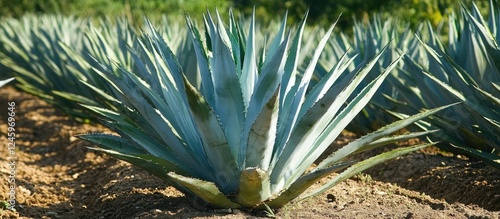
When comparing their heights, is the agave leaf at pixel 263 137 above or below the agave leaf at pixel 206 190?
above

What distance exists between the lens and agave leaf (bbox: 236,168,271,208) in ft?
10.8

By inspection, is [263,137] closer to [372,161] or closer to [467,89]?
[372,161]

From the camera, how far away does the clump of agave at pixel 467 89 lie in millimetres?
4203

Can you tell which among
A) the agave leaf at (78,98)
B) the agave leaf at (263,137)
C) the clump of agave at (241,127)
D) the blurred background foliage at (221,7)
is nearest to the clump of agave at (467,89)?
the clump of agave at (241,127)

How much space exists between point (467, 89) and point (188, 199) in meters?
1.79

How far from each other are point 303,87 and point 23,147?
4.01 m

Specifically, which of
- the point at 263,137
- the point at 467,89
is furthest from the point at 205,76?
the point at 467,89

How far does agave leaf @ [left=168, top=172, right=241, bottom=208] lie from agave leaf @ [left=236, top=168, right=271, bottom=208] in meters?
0.06

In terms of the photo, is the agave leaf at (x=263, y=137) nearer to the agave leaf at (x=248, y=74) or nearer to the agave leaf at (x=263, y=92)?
the agave leaf at (x=263, y=92)

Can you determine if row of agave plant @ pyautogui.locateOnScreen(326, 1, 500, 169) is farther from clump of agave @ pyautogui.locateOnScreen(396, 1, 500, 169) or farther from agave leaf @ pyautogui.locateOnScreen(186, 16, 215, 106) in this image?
agave leaf @ pyautogui.locateOnScreen(186, 16, 215, 106)

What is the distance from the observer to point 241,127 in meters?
3.55

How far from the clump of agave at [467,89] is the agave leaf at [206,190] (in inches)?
51.1

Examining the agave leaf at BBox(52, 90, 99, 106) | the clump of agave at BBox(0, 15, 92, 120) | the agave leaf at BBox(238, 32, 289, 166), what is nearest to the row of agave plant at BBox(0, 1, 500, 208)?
the agave leaf at BBox(238, 32, 289, 166)

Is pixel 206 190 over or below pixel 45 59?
below
